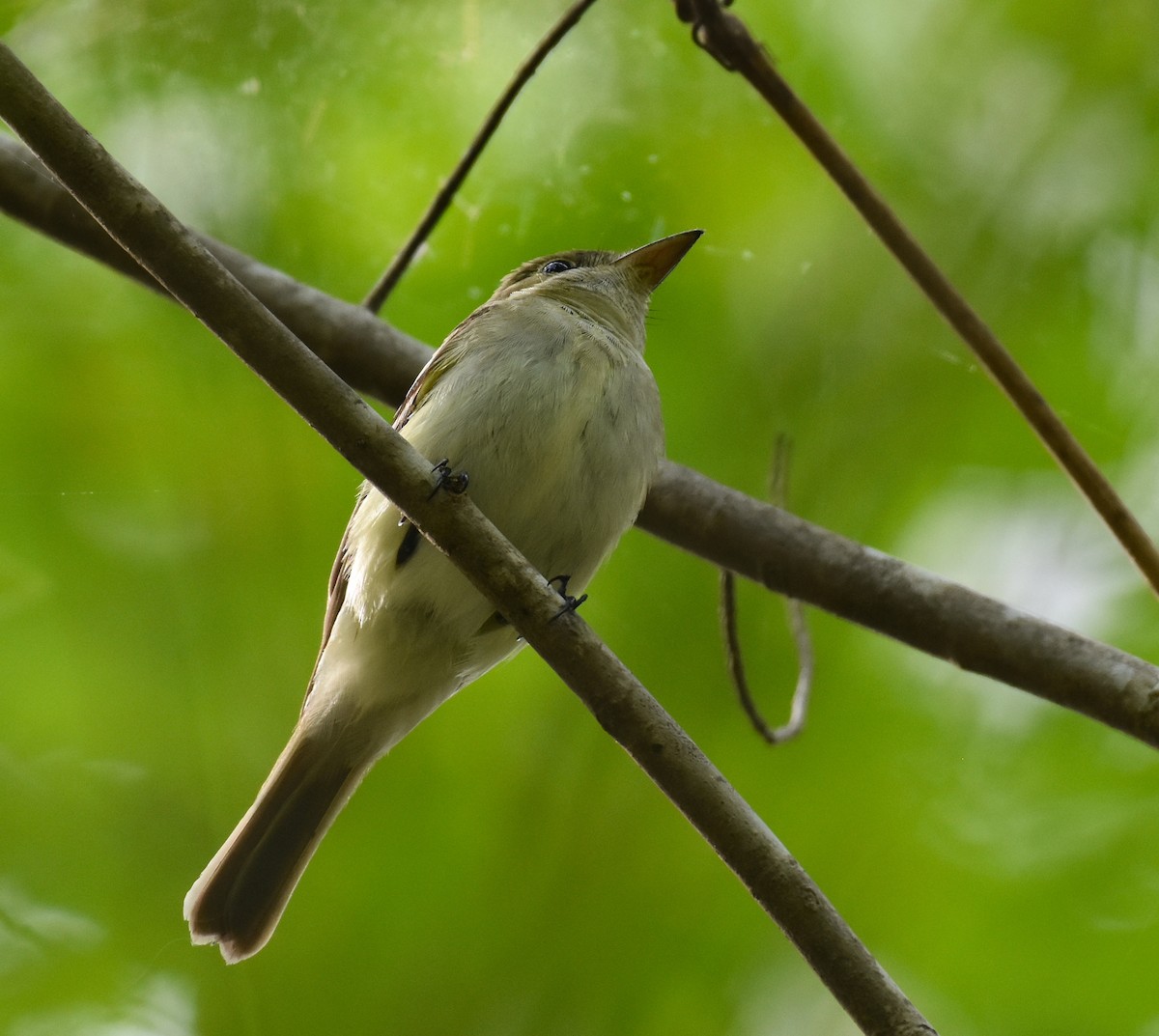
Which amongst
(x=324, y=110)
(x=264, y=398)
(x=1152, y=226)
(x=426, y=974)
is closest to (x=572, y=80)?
(x=324, y=110)

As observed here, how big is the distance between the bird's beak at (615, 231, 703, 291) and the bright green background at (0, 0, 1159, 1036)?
154 millimetres

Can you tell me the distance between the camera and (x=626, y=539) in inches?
152

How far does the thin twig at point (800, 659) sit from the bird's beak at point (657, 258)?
0.63 meters

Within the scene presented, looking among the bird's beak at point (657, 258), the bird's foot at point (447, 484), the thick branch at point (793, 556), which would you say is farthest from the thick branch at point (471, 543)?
the bird's beak at point (657, 258)

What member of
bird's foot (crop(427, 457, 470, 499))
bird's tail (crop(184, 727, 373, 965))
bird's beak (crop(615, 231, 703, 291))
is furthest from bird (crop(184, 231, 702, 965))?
bird's foot (crop(427, 457, 470, 499))

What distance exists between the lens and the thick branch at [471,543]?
6.32 feet

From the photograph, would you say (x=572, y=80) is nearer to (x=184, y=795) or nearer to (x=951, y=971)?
(x=184, y=795)

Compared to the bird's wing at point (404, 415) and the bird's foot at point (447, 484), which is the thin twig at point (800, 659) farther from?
the bird's foot at point (447, 484)

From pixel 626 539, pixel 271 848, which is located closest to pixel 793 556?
pixel 626 539

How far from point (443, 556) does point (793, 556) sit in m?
0.80

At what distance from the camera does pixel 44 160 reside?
1978 millimetres

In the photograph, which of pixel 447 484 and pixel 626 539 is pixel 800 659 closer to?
pixel 626 539

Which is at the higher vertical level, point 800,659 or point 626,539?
point 626,539

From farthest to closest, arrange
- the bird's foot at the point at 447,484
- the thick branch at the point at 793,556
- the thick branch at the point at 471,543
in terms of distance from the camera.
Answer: the thick branch at the point at 793,556 → the bird's foot at the point at 447,484 → the thick branch at the point at 471,543
